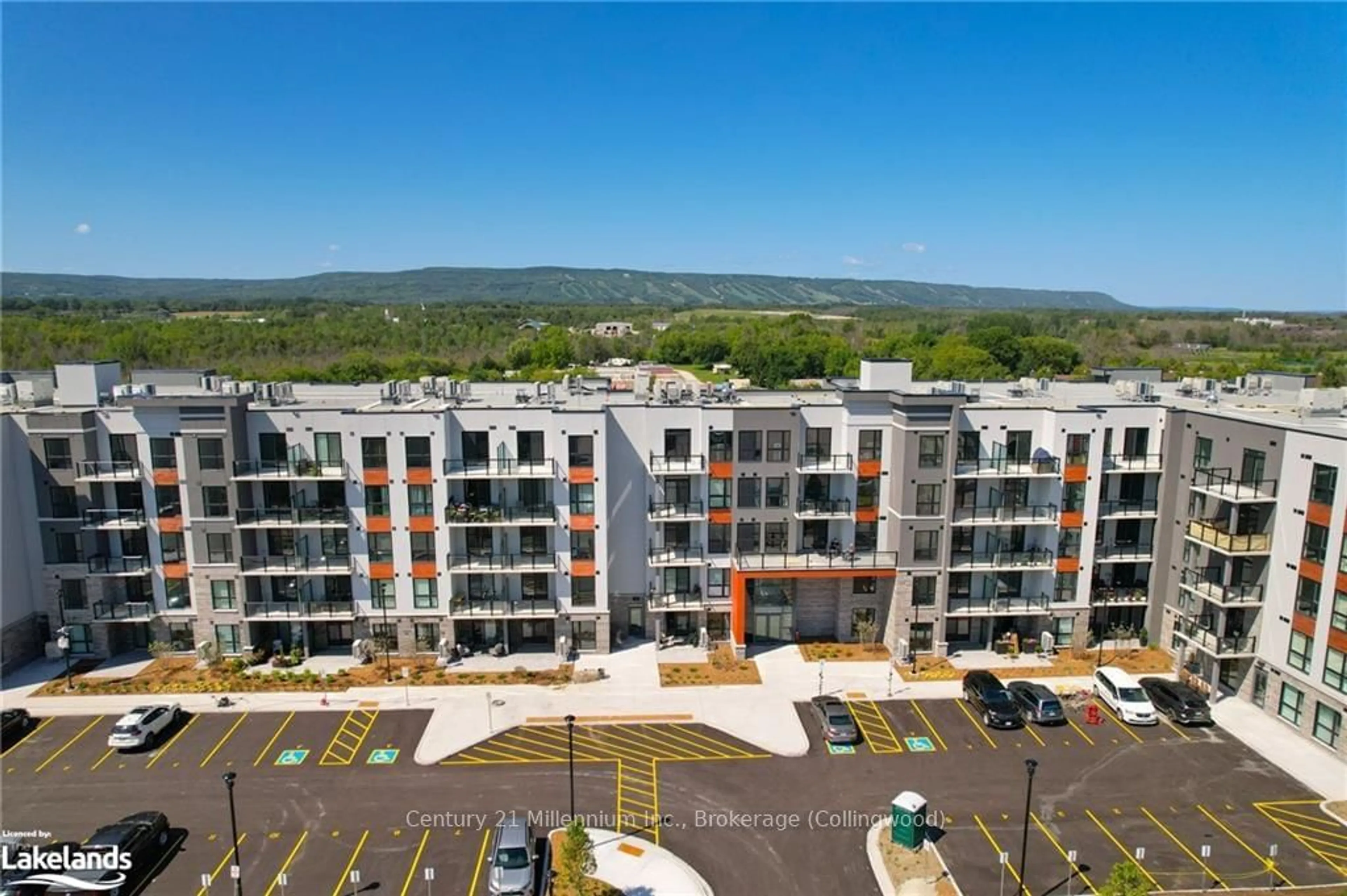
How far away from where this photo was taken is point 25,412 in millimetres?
41906

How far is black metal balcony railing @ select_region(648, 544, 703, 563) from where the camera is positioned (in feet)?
147

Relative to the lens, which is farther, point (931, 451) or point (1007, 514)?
point (1007, 514)

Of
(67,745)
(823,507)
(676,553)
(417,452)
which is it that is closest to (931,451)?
(823,507)

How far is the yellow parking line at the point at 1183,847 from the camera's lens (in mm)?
27266

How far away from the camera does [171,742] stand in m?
36.1

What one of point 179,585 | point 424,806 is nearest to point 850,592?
point 424,806

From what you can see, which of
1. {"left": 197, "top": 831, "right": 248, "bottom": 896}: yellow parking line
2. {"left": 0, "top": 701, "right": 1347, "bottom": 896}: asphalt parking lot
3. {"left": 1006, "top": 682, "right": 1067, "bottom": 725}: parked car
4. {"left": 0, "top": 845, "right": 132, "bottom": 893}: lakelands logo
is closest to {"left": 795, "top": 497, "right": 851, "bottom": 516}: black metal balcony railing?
A: {"left": 0, "top": 701, "right": 1347, "bottom": 896}: asphalt parking lot

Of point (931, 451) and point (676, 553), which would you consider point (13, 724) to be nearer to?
point (676, 553)

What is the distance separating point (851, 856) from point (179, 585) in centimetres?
3773

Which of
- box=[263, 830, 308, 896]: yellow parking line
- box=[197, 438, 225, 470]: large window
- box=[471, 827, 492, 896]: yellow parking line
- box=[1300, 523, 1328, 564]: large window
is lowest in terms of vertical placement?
box=[263, 830, 308, 896]: yellow parking line

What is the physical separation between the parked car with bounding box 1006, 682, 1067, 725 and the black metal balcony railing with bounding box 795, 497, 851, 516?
40.2 feet

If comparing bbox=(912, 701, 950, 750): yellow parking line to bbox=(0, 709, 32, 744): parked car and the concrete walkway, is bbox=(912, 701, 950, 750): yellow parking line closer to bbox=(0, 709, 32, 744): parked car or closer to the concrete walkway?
the concrete walkway

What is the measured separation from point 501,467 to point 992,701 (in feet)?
89.9

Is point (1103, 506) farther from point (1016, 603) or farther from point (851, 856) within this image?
point (851, 856)
